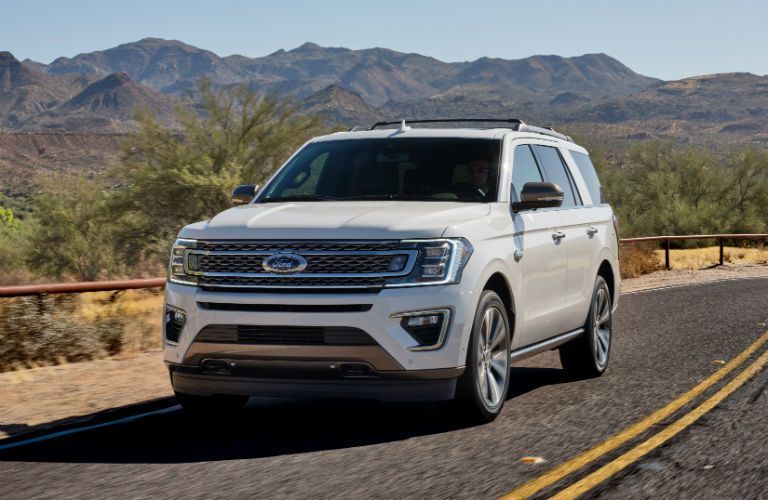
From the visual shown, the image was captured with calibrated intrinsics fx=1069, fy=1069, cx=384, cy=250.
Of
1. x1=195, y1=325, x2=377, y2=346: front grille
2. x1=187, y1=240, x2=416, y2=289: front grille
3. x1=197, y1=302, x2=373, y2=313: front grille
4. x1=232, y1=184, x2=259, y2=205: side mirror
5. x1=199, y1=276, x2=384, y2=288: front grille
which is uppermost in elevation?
x1=232, y1=184, x2=259, y2=205: side mirror

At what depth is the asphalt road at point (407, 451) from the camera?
207 inches

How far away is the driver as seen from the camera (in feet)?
25.3

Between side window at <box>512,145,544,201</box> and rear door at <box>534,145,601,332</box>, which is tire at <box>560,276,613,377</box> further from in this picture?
side window at <box>512,145,544,201</box>

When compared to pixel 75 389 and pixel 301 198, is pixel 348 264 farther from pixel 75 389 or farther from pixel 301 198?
pixel 75 389

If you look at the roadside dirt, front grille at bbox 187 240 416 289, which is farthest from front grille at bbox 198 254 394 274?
the roadside dirt

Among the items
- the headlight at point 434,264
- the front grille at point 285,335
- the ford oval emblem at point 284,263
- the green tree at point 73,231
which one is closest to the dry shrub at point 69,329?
the front grille at point 285,335

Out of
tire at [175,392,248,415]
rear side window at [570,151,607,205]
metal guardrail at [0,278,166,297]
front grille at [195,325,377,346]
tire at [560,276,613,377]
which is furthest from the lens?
rear side window at [570,151,607,205]

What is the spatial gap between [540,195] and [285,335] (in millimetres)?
2271

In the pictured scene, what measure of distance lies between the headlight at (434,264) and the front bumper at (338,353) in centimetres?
6

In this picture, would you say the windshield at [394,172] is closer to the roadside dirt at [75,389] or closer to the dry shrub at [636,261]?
the roadside dirt at [75,389]

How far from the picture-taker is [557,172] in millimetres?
9109

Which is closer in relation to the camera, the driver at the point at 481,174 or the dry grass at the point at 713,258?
the driver at the point at 481,174

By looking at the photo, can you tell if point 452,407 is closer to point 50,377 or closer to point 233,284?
point 233,284

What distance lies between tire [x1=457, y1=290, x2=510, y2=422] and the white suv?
12mm
